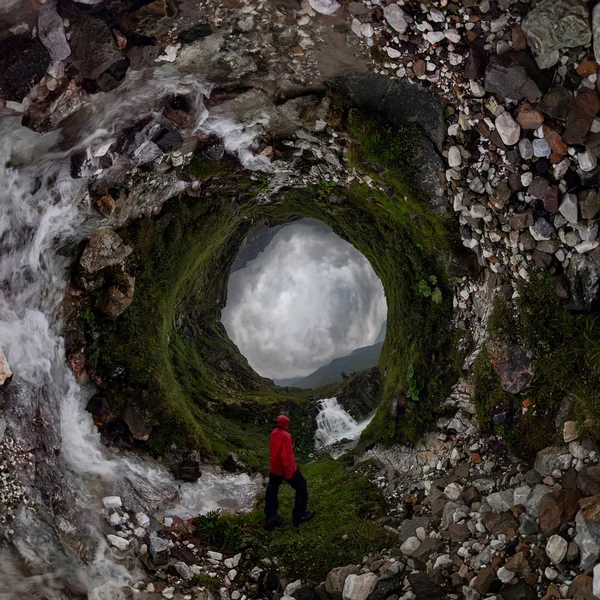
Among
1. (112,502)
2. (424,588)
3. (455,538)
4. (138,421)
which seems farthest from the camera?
(138,421)

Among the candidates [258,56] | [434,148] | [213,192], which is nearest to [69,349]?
[213,192]

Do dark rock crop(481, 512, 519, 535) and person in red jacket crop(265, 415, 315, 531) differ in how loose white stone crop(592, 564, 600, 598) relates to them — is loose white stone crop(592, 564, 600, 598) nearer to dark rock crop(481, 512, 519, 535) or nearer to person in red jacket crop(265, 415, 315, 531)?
dark rock crop(481, 512, 519, 535)

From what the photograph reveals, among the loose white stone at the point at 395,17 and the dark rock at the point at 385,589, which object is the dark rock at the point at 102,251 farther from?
the dark rock at the point at 385,589

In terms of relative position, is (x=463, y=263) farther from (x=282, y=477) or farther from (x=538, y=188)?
(x=282, y=477)

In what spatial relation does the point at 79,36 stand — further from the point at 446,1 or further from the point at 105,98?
the point at 446,1

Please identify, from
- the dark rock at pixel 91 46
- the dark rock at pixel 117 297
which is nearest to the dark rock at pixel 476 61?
the dark rock at pixel 91 46

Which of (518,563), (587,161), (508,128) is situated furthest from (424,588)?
(508,128)
